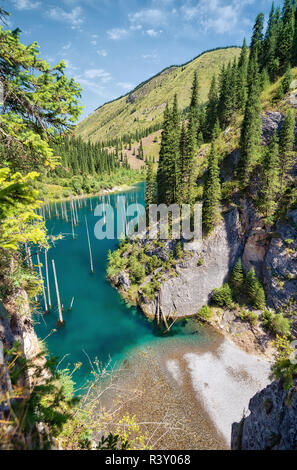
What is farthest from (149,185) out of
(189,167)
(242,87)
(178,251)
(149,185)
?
(242,87)

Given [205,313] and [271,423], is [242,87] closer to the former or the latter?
[205,313]

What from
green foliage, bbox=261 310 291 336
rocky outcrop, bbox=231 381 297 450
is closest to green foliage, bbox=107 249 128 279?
green foliage, bbox=261 310 291 336

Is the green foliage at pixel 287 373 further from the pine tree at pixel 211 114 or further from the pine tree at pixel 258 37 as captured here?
the pine tree at pixel 258 37

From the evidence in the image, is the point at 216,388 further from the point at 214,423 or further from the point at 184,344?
the point at 184,344

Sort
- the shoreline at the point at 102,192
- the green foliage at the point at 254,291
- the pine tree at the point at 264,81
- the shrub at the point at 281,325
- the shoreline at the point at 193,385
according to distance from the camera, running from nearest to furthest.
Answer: the shoreline at the point at 193,385
the shrub at the point at 281,325
the green foliage at the point at 254,291
the pine tree at the point at 264,81
the shoreline at the point at 102,192

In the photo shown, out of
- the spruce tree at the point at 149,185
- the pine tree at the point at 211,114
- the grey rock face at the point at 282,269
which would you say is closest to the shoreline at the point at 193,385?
the grey rock face at the point at 282,269

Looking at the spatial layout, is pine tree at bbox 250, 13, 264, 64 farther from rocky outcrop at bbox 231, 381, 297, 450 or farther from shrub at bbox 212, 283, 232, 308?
rocky outcrop at bbox 231, 381, 297, 450

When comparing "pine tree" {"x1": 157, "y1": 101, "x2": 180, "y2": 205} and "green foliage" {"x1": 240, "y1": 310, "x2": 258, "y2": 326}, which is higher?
"pine tree" {"x1": 157, "y1": 101, "x2": 180, "y2": 205}
